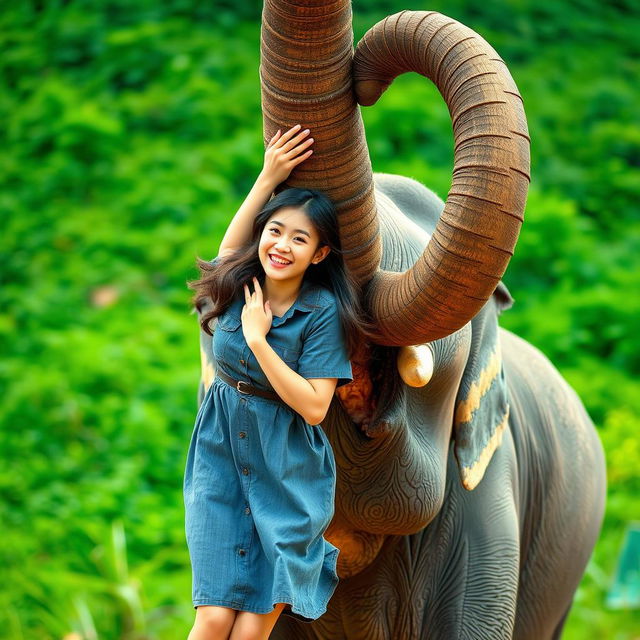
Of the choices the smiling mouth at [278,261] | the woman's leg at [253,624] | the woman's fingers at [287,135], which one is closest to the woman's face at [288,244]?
the smiling mouth at [278,261]

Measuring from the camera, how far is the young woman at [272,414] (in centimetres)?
205

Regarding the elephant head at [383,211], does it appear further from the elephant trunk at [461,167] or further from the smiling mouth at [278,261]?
the smiling mouth at [278,261]

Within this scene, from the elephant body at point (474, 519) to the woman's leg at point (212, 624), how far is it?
1.25 feet

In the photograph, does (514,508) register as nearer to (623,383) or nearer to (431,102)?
(623,383)

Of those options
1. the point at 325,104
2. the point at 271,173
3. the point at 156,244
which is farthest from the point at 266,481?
the point at 156,244

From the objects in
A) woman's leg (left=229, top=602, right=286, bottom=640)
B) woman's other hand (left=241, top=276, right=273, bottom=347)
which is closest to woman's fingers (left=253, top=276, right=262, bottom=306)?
woman's other hand (left=241, top=276, right=273, bottom=347)

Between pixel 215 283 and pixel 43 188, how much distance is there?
497cm

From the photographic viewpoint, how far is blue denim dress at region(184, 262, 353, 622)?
207cm

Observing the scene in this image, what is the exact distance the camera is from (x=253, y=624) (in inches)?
81.9

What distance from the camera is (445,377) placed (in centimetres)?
239

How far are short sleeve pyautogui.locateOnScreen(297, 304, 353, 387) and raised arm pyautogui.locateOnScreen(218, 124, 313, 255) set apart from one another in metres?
0.21

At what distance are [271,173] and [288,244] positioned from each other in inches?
5.1

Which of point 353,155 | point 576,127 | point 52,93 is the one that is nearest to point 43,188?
point 52,93

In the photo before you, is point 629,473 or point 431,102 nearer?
point 629,473
